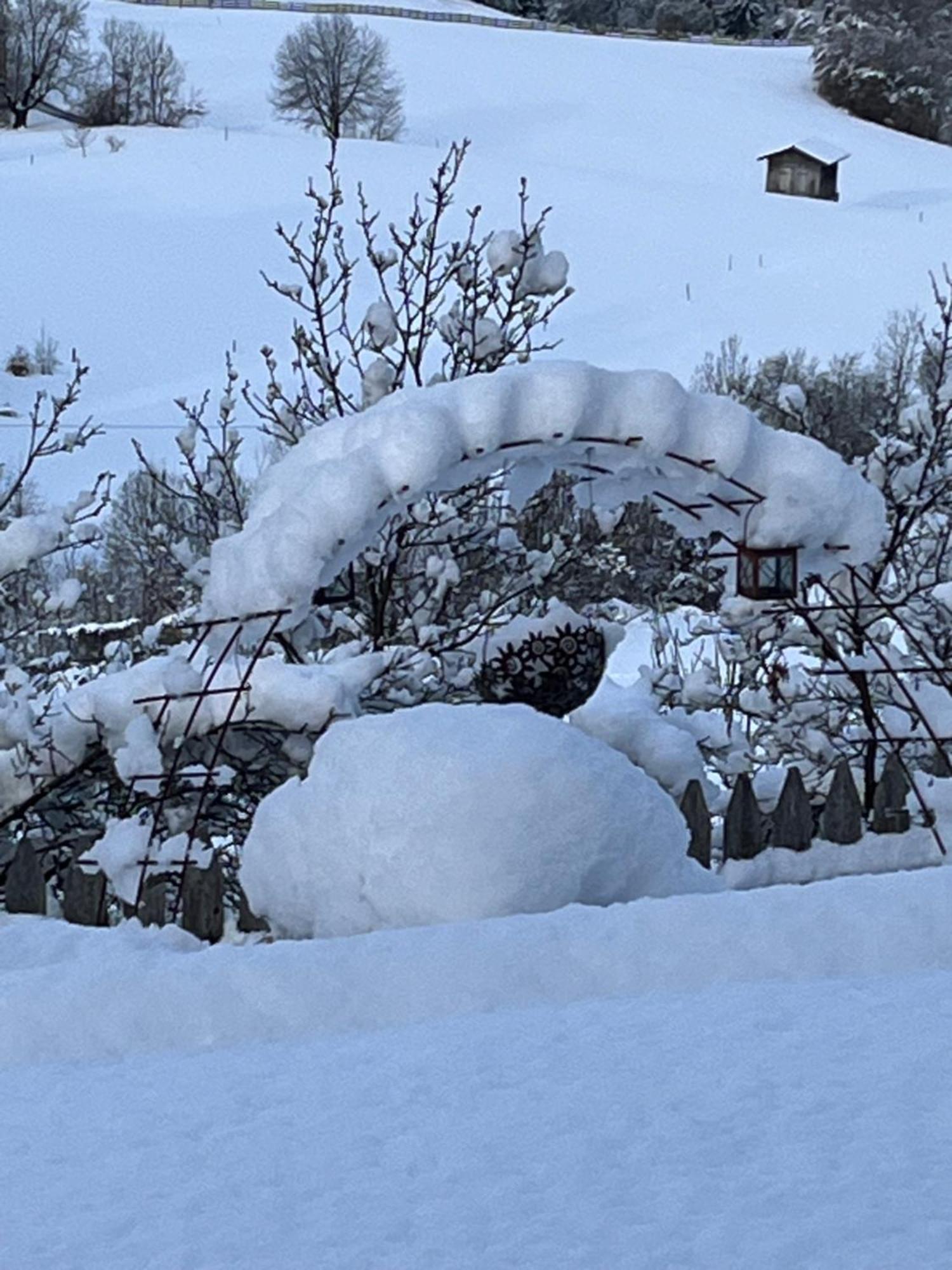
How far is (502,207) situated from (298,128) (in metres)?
11.1

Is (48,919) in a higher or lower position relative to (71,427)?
higher

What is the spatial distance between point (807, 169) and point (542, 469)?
31.8 meters

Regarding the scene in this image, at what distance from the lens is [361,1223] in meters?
1.99

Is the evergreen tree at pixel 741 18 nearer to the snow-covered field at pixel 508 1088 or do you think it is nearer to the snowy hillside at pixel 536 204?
the snowy hillside at pixel 536 204

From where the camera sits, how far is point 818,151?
3359cm

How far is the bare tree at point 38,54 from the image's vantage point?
38594 mm

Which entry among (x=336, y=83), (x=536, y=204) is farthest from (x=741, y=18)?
(x=536, y=204)

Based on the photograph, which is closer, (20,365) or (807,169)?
(20,365)

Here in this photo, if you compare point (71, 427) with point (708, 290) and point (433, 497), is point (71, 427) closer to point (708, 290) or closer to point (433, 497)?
point (708, 290)

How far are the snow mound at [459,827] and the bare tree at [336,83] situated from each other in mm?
37052

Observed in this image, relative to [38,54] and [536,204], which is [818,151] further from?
[38,54]

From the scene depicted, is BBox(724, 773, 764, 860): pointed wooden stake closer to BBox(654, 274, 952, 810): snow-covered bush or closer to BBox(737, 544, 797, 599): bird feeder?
BBox(654, 274, 952, 810): snow-covered bush

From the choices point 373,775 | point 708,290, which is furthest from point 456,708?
point 708,290

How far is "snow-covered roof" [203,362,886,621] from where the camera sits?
362cm
